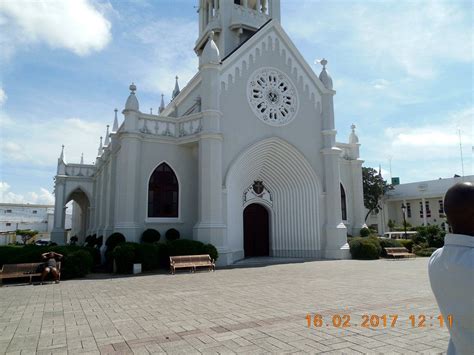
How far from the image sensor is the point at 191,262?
14695mm

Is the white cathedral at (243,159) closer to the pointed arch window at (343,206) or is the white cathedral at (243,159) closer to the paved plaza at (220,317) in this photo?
the pointed arch window at (343,206)

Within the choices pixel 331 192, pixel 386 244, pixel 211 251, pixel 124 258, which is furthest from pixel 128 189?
pixel 386 244

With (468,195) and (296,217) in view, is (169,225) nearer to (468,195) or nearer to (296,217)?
(296,217)

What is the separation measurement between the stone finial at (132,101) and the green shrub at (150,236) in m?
6.20

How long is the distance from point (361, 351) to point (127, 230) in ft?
47.0

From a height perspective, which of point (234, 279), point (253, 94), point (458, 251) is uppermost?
point (253, 94)

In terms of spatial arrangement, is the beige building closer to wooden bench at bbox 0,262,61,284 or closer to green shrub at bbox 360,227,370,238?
green shrub at bbox 360,227,370,238

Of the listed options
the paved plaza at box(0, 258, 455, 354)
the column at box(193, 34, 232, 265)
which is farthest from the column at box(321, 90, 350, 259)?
the paved plaza at box(0, 258, 455, 354)

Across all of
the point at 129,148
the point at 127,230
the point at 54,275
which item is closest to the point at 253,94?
the point at 129,148

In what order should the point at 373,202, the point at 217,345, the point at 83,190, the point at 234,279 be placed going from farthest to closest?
the point at 373,202 → the point at 83,190 → the point at 234,279 → the point at 217,345

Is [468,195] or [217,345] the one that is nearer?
[468,195]

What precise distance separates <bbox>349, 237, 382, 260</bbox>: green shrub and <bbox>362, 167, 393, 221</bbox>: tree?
29215mm

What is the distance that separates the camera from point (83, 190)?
→ 32.1m

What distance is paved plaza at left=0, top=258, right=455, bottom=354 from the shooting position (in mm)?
4918
